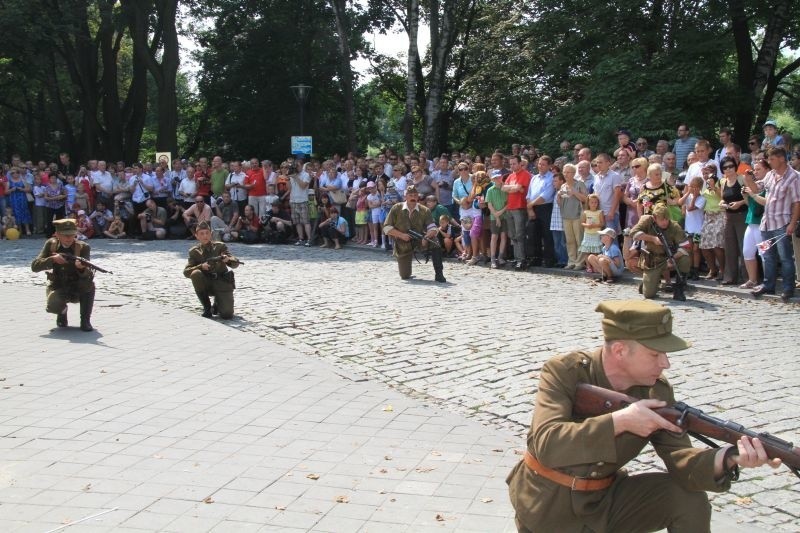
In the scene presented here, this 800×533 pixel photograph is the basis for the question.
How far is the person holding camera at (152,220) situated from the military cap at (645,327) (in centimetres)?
2222

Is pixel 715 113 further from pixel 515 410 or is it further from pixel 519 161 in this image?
pixel 515 410

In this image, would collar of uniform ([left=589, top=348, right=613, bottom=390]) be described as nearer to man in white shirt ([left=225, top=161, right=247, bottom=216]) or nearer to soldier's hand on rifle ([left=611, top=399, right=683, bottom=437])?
soldier's hand on rifle ([left=611, top=399, right=683, bottom=437])

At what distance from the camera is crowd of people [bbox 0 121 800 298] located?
1347 centimetres

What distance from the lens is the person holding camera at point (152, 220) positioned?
2452cm

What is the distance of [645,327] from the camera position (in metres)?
3.55

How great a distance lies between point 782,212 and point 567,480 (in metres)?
10.1

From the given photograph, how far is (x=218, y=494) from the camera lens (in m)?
5.53

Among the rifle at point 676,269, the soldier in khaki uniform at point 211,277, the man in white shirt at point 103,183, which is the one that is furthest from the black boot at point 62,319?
the man in white shirt at point 103,183

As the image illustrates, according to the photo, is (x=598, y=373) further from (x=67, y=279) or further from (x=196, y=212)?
(x=196, y=212)

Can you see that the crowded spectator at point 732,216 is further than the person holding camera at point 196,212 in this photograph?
No

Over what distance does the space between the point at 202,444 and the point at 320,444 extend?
0.89m

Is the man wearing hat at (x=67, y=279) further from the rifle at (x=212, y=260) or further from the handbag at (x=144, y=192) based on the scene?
the handbag at (x=144, y=192)

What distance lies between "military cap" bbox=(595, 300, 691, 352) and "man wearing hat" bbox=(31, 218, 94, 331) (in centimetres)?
893

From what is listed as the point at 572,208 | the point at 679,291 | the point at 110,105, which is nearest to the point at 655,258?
the point at 679,291
